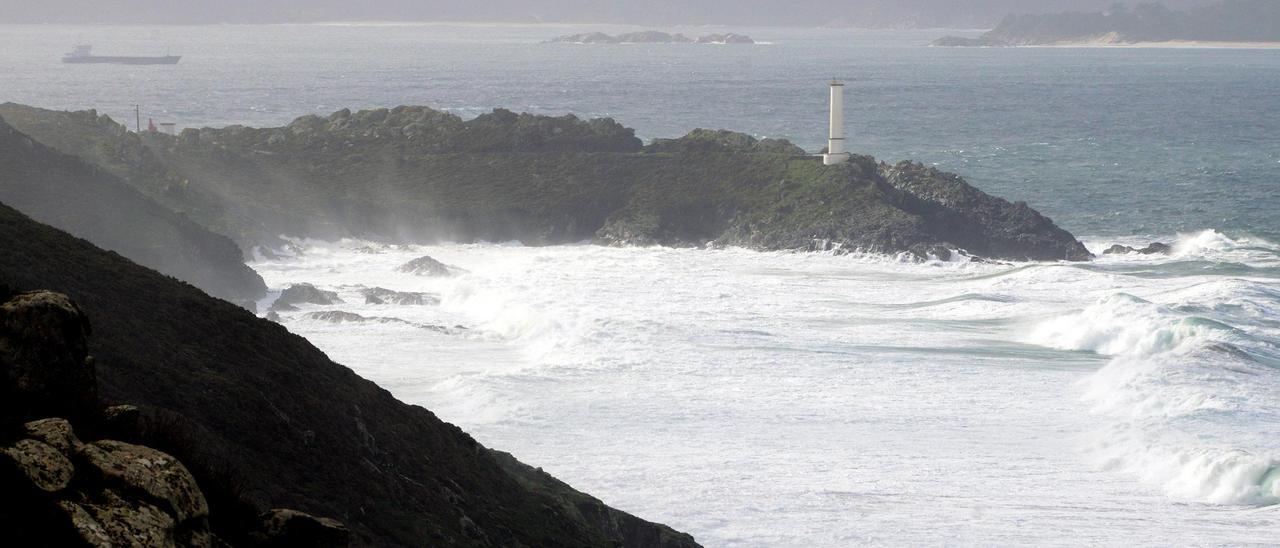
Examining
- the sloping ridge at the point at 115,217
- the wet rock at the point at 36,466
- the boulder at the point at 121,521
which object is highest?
the wet rock at the point at 36,466

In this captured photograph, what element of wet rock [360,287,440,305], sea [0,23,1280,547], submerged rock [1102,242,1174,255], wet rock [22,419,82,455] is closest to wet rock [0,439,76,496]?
wet rock [22,419,82,455]

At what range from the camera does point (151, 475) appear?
8.52 meters

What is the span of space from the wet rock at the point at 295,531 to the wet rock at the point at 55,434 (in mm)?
1272

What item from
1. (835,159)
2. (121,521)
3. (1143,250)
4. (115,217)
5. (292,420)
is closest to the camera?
(121,521)

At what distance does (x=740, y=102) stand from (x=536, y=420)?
101 metres

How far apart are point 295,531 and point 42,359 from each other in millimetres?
1925

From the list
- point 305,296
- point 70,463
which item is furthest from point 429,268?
point 70,463

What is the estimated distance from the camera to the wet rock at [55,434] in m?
8.43

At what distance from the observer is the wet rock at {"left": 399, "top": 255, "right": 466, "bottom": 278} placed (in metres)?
40.9

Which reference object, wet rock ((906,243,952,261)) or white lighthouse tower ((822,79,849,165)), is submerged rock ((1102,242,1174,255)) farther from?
white lighthouse tower ((822,79,849,165))

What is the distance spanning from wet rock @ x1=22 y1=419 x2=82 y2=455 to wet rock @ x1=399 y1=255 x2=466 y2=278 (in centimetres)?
3204

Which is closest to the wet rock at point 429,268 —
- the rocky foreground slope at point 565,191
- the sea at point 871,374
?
the sea at point 871,374

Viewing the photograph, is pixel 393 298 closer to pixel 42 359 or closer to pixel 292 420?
pixel 292 420

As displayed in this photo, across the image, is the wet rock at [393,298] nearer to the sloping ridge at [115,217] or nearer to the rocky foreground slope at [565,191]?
the sloping ridge at [115,217]
